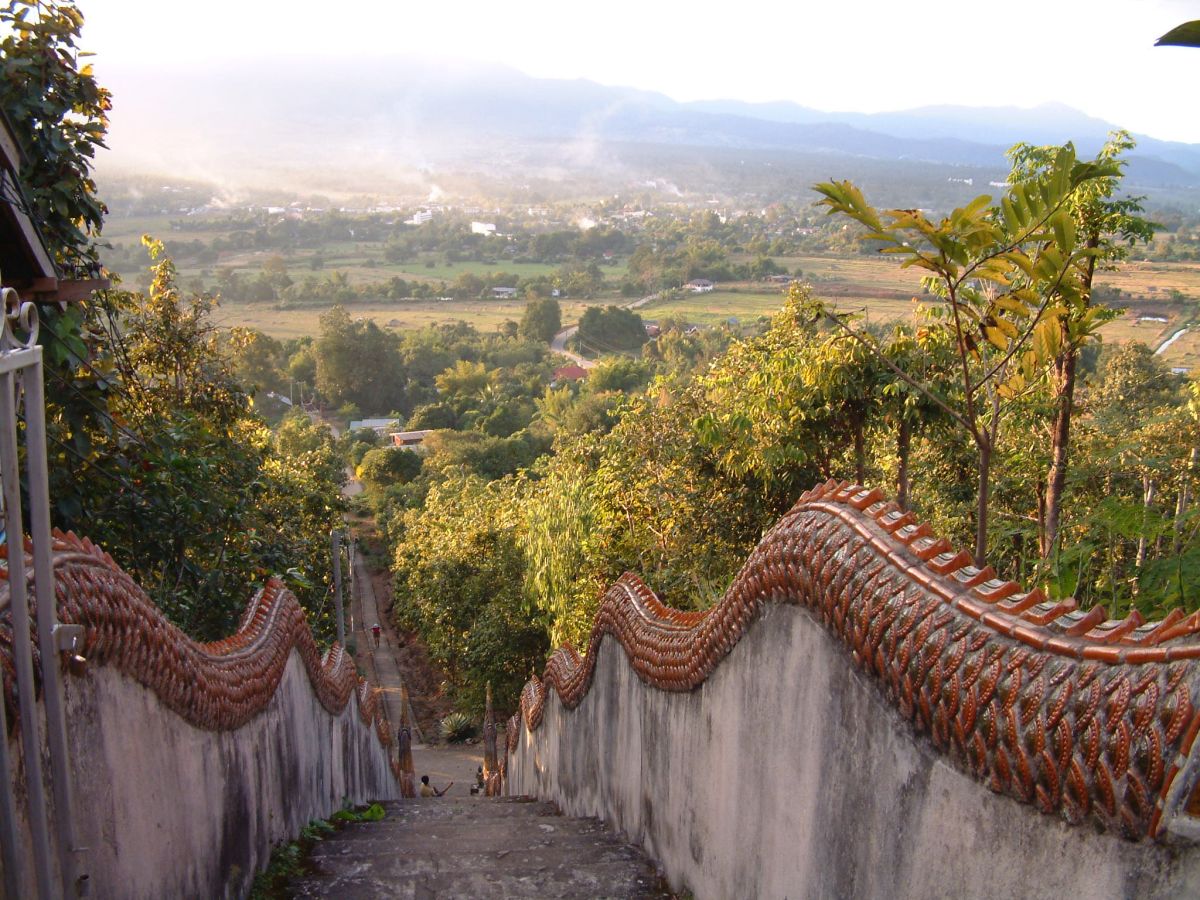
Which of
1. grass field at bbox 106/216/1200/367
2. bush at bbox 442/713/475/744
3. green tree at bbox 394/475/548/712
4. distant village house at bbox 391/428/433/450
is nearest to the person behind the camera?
green tree at bbox 394/475/548/712

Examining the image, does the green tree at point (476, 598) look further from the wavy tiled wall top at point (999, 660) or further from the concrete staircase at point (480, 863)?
the wavy tiled wall top at point (999, 660)

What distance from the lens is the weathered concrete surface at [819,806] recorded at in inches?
95.2

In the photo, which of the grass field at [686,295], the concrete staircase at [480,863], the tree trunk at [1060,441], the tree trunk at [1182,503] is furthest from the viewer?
the grass field at [686,295]

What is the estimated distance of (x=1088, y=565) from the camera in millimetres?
5094

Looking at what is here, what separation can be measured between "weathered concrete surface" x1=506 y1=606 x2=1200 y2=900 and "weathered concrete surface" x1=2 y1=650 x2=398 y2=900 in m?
1.95

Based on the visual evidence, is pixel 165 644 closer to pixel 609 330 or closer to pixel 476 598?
pixel 476 598

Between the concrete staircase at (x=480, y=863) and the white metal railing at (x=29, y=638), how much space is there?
2.75 m

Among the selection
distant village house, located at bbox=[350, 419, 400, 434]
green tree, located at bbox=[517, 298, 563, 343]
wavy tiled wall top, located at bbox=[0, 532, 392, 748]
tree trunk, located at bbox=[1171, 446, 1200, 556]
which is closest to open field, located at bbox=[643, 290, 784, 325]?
green tree, located at bbox=[517, 298, 563, 343]

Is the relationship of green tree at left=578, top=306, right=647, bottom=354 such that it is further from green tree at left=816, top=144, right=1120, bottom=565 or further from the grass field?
green tree at left=816, top=144, right=1120, bottom=565

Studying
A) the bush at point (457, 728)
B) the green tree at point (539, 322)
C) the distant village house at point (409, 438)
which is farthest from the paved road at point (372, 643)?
the green tree at point (539, 322)

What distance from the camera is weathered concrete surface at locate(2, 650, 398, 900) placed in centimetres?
325

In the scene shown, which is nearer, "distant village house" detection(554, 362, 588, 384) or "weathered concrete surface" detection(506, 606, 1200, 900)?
"weathered concrete surface" detection(506, 606, 1200, 900)

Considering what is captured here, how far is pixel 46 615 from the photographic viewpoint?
8.81 feet

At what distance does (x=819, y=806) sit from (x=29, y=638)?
2.37 m
